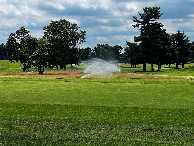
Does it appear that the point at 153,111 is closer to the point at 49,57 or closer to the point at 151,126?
the point at 151,126

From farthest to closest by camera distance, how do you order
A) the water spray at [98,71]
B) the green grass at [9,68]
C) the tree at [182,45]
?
the tree at [182,45] → the green grass at [9,68] → the water spray at [98,71]

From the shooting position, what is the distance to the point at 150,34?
92.2m

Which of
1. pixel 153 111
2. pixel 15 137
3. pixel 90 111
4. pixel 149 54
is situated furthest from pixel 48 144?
pixel 149 54

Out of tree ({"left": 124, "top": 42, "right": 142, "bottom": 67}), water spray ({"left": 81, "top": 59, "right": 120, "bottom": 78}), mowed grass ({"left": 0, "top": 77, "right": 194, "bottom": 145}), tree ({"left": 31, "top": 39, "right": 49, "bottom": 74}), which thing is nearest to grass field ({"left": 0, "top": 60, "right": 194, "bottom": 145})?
mowed grass ({"left": 0, "top": 77, "right": 194, "bottom": 145})

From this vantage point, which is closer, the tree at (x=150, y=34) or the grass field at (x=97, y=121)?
the grass field at (x=97, y=121)

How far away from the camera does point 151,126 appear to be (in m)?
13.5

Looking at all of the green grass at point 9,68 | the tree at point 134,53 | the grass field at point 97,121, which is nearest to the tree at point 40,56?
the green grass at point 9,68

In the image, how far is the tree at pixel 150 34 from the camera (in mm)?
90688

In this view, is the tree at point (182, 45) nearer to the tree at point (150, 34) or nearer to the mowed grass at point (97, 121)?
the tree at point (150, 34)

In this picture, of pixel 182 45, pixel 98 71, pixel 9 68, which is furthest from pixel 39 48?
pixel 182 45

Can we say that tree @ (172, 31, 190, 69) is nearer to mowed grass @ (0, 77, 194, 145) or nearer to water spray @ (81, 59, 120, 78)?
water spray @ (81, 59, 120, 78)

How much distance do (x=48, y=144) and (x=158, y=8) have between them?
8872 centimetres

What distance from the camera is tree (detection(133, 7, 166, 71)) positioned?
90.7 metres

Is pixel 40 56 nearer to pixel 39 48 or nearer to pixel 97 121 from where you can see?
pixel 39 48
